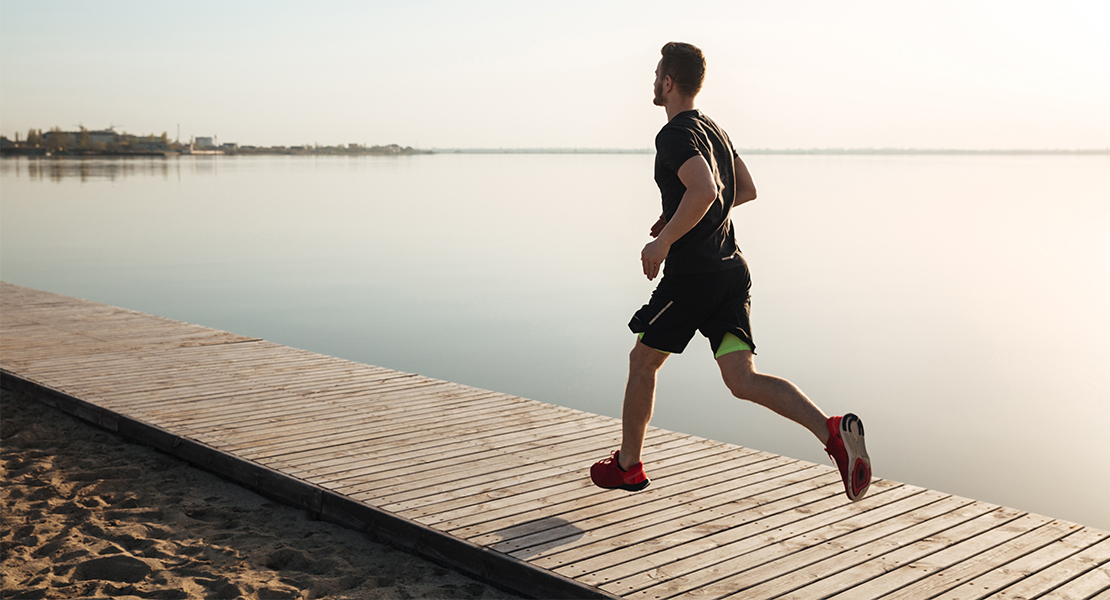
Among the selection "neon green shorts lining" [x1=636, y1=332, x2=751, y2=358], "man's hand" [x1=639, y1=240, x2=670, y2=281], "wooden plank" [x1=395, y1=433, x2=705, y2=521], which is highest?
"man's hand" [x1=639, y1=240, x2=670, y2=281]

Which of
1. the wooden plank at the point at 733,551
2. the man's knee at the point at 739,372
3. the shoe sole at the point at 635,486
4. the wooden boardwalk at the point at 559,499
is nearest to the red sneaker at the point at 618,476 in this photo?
the shoe sole at the point at 635,486

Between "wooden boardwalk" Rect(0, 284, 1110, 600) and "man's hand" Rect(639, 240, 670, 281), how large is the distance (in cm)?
103

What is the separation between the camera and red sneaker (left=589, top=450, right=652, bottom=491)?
3648 millimetres

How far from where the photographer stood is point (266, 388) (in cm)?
583

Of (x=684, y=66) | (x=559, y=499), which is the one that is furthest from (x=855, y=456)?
(x=684, y=66)

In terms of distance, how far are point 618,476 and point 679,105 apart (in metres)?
1.46

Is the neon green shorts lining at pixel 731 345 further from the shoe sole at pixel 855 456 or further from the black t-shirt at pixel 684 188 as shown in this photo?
the shoe sole at pixel 855 456

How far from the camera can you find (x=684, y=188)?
3.27m

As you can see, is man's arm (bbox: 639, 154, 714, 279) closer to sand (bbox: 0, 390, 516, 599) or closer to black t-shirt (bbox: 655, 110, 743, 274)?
black t-shirt (bbox: 655, 110, 743, 274)

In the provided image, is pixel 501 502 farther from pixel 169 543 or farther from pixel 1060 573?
pixel 1060 573

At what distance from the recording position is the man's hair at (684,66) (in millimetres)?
3381

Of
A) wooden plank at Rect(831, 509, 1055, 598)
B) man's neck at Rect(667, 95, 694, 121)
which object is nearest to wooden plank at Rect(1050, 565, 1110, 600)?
wooden plank at Rect(831, 509, 1055, 598)

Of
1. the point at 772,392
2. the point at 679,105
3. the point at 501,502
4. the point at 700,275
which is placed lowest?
the point at 501,502

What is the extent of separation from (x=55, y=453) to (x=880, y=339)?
31.3 ft
